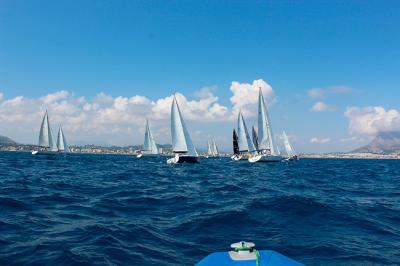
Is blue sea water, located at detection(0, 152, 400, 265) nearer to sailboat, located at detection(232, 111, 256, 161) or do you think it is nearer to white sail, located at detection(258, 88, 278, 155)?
white sail, located at detection(258, 88, 278, 155)

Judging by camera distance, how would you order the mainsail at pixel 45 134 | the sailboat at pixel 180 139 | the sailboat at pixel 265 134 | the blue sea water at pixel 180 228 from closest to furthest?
the blue sea water at pixel 180 228
the sailboat at pixel 180 139
the sailboat at pixel 265 134
the mainsail at pixel 45 134

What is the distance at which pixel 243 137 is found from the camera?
89.1 metres

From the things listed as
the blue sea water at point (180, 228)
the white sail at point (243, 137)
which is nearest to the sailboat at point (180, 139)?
the white sail at point (243, 137)

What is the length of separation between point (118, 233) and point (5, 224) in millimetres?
3927

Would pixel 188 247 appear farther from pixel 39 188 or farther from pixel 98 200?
pixel 39 188

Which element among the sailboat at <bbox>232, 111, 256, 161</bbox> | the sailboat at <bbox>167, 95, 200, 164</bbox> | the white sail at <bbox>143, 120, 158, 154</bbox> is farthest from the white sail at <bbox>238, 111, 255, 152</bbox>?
the white sail at <bbox>143, 120, 158, 154</bbox>

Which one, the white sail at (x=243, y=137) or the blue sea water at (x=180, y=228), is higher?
the white sail at (x=243, y=137)

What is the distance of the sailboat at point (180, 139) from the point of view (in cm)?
6106

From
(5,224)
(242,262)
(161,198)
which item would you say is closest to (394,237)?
(242,262)

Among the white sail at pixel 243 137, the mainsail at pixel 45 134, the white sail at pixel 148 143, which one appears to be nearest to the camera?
the white sail at pixel 243 137

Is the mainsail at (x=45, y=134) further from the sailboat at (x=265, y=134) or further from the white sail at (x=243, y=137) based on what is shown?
the sailboat at (x=265, y=134)

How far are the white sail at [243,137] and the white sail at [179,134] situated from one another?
2807 cm

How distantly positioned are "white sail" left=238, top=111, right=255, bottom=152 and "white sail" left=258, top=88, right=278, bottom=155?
2107cm

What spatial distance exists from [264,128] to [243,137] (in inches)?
952
